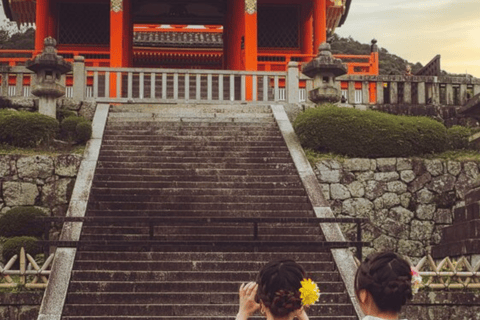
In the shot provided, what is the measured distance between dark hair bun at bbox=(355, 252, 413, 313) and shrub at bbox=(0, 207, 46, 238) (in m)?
8.42

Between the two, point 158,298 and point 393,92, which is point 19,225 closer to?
point 158,298

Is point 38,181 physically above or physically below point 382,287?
above

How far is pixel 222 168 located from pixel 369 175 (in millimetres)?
2425

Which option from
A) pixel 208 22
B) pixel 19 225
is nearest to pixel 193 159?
pixel 19 225

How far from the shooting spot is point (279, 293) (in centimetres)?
355

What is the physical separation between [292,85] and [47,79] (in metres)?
4.70

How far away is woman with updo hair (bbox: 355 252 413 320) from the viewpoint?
133 inches

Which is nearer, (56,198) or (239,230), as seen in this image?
(239,230)

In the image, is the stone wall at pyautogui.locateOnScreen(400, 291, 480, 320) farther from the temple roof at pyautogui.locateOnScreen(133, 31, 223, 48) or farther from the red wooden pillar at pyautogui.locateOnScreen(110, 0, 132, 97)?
the temple roof at pyautogui.locateOnScreen(133, 31, 223, 48)

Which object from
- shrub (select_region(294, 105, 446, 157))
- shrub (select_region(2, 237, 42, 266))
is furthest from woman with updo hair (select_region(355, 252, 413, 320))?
shrub (select_region(294, 105, 446, 157))

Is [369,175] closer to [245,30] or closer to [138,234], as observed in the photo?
[138,234]

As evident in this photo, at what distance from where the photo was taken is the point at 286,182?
466 inches

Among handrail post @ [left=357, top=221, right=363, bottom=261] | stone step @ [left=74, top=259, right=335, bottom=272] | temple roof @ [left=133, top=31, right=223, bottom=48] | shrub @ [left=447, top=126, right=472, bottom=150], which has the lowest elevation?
stone step @ [left=74, top=259, right=335, bottom=272]

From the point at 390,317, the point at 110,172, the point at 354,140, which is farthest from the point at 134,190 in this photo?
the point at 390,317
